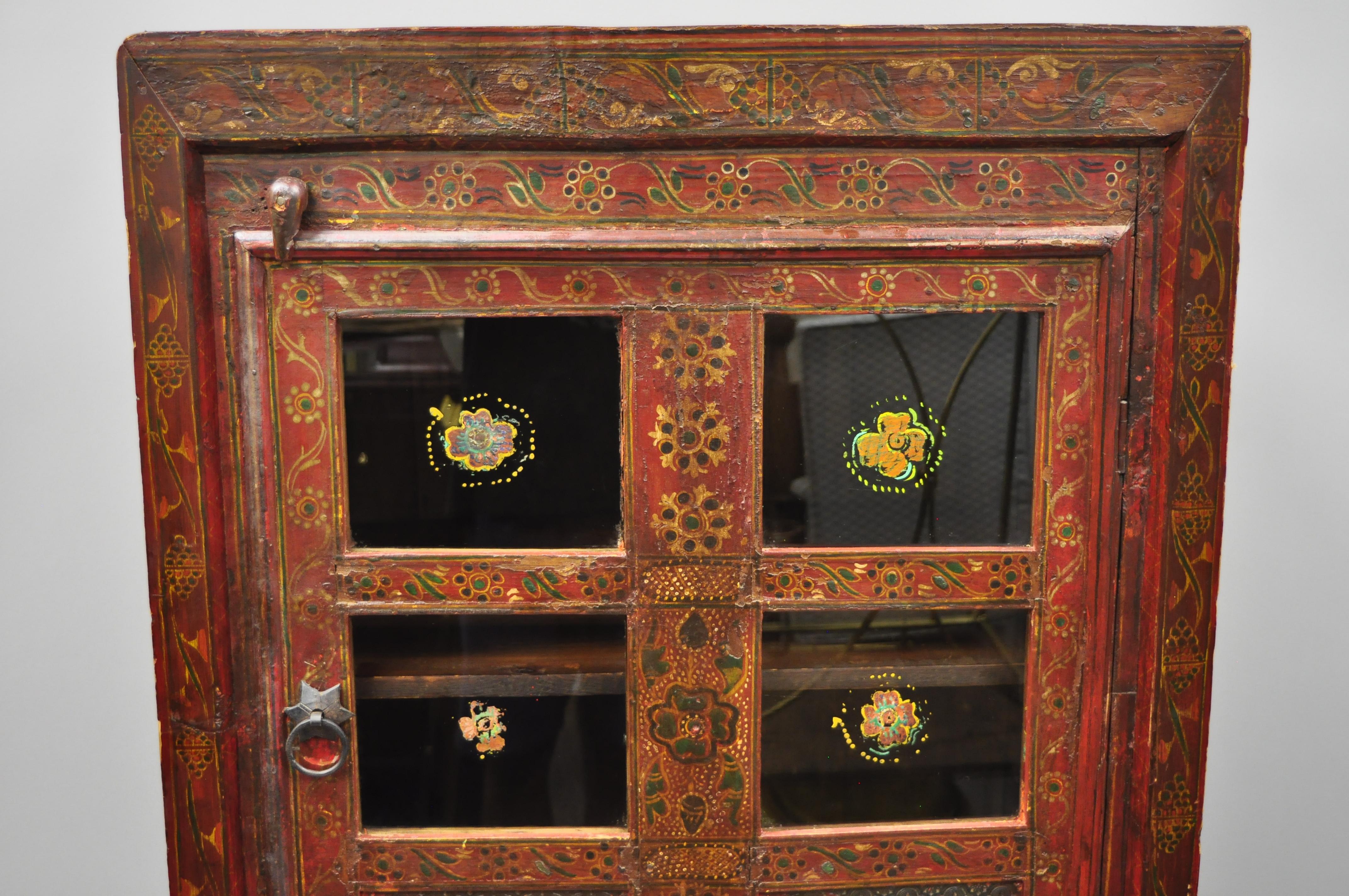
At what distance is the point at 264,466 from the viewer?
1.21 meters

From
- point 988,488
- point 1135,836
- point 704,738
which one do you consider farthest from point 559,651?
point 1135,836

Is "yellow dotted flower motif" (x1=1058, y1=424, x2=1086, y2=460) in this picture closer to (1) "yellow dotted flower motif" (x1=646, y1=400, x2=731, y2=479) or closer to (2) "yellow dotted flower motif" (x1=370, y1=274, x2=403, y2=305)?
(1) "yellow dotted flower motif" (x1=646, y1=400, x2=731, y2=479)

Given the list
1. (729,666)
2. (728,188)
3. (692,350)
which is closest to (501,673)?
(729,666)

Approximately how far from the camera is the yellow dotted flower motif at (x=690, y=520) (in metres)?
1.22

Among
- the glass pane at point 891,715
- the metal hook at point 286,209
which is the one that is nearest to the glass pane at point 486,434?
the metal hook at point 286,209

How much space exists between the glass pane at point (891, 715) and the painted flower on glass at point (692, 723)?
7 centimetres

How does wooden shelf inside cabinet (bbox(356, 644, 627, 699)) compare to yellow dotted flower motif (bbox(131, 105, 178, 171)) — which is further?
wooden shelf inside cabinet (bbox(356, 644, 627, 699))

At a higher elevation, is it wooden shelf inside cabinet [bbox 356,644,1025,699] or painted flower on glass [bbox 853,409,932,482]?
painted flower on glass [bbox 853,409,932,482]

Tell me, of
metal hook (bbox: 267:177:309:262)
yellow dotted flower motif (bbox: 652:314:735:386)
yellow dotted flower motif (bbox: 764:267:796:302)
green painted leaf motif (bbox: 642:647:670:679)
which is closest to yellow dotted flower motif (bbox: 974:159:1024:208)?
yellow dotted flower motif (bbox: 764:267:796:302)

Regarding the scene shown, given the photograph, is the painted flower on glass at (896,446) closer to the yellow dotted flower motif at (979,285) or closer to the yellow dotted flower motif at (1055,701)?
the yellow dotted flower motif at (979,285)

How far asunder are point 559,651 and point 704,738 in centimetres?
25

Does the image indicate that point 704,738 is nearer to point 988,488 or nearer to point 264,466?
point 988,488

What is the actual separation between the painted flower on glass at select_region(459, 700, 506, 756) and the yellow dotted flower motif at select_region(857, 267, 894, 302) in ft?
2.67

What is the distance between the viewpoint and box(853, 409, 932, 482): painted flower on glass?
124 centimetres
